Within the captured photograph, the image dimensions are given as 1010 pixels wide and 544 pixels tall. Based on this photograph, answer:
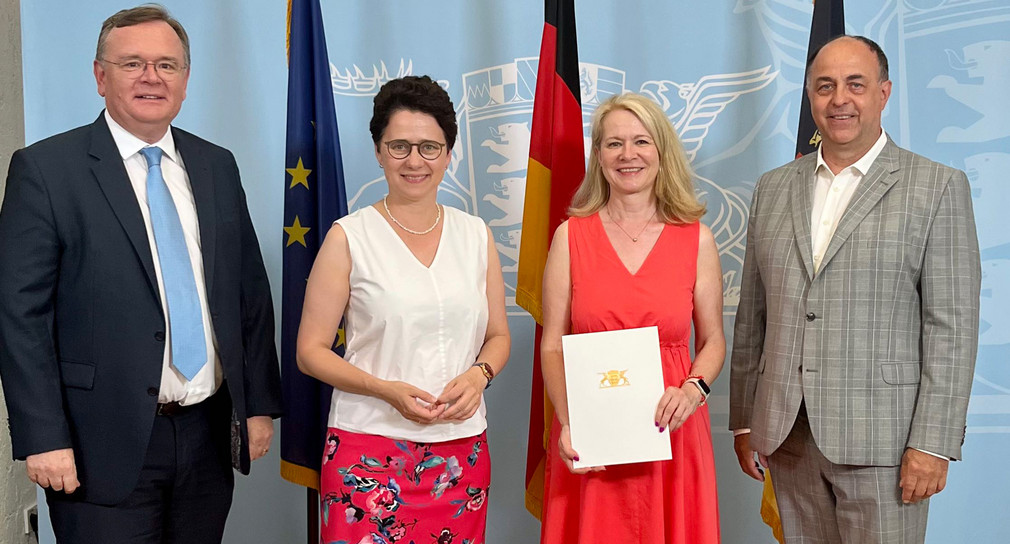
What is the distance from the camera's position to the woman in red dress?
1992 mm

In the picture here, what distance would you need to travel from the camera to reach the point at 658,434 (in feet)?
6.16

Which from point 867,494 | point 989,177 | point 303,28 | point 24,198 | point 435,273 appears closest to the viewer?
point 24,198

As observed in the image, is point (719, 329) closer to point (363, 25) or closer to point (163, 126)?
point (163, 126)

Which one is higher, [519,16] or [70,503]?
[519,16]

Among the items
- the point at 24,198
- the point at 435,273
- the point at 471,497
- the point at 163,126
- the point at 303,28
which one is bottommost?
the point at 471,497

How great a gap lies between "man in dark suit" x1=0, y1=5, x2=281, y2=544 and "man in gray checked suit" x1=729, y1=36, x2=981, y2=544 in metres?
1.46

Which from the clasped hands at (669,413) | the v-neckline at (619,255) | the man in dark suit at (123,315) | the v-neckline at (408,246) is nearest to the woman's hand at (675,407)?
the clasped hands at (669,413)

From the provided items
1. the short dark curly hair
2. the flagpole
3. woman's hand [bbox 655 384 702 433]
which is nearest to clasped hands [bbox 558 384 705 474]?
woman's hand [bbox 655 384 702 433]

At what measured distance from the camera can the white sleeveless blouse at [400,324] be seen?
1994 mm

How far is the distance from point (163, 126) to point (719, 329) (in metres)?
1.54

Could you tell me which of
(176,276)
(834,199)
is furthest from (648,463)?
(176,276)

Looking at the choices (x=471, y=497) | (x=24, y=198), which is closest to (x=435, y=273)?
(x=471, y=497)

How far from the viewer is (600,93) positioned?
318cm

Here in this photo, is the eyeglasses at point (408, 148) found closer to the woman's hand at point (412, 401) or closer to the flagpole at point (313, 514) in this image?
the woman's hand at point (412, 401)
